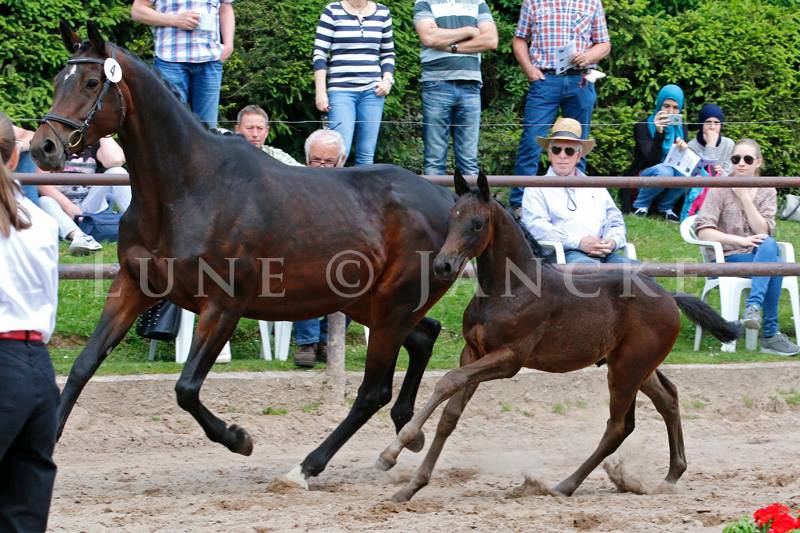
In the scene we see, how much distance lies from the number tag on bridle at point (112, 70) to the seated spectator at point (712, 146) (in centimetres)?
632

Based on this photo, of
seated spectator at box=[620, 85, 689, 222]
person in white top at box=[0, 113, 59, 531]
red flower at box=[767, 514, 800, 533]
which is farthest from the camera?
seated spectator at box=[620, 85, 689, 222]

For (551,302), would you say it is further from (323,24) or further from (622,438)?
(323,24)

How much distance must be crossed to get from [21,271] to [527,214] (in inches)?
198

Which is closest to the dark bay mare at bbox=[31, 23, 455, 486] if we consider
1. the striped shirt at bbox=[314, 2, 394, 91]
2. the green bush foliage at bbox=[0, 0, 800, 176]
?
the striped shirt at bbox=[314, 2, 394, 91]

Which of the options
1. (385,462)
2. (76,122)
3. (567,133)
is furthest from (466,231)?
(567,133)

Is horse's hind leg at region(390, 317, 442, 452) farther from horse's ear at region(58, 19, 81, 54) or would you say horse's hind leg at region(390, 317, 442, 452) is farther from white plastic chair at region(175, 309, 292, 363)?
horse's ear at region(58, 19, 81, 54)

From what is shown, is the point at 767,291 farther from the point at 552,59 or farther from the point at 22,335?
the point at 22,335

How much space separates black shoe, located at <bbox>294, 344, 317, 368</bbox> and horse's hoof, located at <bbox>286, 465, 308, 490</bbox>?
1789mm

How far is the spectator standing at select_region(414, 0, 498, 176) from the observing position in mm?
9758

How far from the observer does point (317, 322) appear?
8508mm

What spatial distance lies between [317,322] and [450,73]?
241 cm

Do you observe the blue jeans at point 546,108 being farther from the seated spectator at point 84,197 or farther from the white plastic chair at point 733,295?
the seated spectator at point 84,197

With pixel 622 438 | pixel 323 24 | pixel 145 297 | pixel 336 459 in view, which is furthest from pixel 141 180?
pixel 323 24

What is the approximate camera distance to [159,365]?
8172 mm
